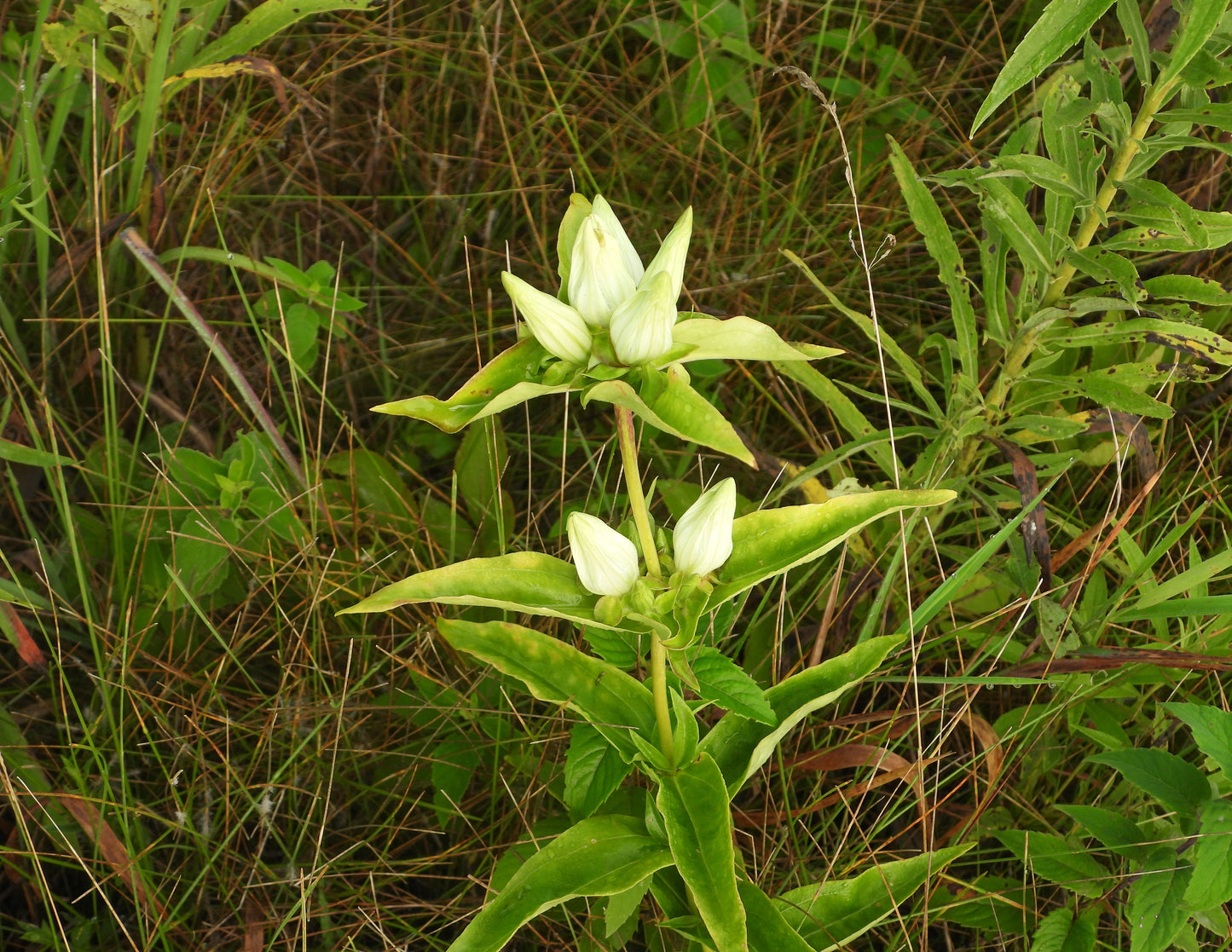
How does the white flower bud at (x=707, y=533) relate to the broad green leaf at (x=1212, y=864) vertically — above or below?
above

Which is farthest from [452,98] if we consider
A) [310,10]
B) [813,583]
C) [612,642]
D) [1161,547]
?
[1161,547]

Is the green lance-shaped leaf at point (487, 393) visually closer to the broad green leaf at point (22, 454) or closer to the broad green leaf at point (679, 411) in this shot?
the broad green leaf at point (679, 411)

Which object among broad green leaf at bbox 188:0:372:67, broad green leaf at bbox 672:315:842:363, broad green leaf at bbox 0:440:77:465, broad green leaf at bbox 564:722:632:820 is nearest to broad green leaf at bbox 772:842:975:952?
broad green leaf at bbox 564:722:632:820

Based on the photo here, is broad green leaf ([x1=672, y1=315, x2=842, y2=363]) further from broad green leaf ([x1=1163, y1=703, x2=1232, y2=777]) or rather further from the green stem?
broad green leaf ([x1=1163, y1=703, x2=1232, y2=777])

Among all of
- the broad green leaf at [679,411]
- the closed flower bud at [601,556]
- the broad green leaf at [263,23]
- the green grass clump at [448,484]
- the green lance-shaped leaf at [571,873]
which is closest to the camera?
the broad green leaf at [679,411]

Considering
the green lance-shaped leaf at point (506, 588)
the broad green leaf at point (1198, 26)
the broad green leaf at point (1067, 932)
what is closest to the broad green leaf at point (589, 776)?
the green lance-shaped leaf at point (506, 588)

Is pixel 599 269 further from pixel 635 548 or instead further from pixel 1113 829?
pixel 1113 829
